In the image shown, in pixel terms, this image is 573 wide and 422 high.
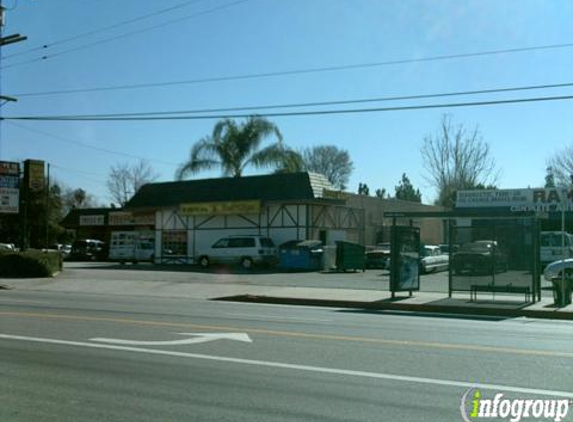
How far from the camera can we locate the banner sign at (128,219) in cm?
5275

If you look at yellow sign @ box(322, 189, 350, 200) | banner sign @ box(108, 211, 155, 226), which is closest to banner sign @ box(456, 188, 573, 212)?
yellow sign @ box(322, 189, 350, 200)

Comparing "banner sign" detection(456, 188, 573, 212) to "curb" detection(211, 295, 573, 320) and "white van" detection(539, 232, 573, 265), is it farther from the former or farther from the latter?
"curb" detection(211, 295, 573, 320)

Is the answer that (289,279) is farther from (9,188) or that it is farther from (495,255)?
(9,188)

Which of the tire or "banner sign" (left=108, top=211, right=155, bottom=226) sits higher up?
"banner sign" (left=108, top=211, right=155, bottom=226)

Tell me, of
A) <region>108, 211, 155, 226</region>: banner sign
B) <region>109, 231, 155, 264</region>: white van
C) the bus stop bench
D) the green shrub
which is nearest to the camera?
the bus stop bench

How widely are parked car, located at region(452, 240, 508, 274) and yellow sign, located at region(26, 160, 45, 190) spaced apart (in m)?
22.3

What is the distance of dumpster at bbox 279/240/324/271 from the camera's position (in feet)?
117

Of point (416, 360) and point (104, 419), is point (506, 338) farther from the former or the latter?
point (104, 419)

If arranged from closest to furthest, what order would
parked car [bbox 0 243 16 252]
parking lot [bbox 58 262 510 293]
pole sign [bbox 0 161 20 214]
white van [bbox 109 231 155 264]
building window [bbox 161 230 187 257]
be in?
parking lot [bbox 58 262 510 293]
pole sign [bbox 0 161 20 214]
parked car [bbox 0 243 16 252]
building window [bbox 161 230 187 257]
white van [bbox 109 231 155 264]

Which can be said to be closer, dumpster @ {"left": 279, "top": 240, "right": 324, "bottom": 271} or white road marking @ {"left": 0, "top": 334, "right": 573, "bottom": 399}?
white road marking @ {"left": 0, "top": 334, "right": 573, "bottom": 399}

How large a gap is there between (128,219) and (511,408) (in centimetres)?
5107

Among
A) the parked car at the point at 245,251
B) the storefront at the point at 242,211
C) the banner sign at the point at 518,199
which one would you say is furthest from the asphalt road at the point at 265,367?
the banner sign at the point at 518,199

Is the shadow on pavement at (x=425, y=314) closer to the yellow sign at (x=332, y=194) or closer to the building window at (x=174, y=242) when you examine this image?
the yellow sign at (x=332, y=194)

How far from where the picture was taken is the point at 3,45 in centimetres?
2586
